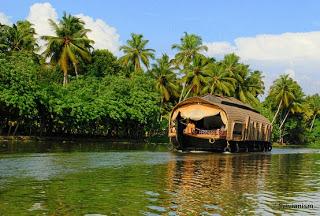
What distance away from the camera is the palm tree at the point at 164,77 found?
6969cm

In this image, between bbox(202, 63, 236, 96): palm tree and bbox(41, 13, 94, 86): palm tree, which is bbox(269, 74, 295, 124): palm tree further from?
bbox(41, 13, 94, 86): palm tree

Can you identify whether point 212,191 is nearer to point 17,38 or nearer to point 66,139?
point 66,139

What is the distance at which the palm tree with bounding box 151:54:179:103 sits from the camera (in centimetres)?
6969

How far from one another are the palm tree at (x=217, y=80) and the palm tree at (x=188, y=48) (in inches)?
110

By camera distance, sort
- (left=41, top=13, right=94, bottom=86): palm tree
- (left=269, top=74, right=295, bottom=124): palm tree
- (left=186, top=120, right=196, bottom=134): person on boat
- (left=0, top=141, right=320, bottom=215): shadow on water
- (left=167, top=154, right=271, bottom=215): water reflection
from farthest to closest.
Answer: (left=269, top=74, right=295, bottom=124): palm tree, (left=41, top=13, right=94, bottom=86): palm tree, (left=186, top=120, right=196, bottom=134): person on boat, (left=167, top=154, right=271, bottom=215): water reflection, (left=0, top=141, right=320, bottom=215): shadow on water

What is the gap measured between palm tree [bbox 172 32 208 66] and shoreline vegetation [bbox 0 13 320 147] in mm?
137

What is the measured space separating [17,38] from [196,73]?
2327 cm

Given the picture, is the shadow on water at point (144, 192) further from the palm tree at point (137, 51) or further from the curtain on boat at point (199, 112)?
the palm tree at point (137, 51)

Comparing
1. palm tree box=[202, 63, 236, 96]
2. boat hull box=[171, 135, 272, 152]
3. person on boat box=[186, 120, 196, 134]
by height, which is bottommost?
boat hull box=[171, 135, 272, 152]

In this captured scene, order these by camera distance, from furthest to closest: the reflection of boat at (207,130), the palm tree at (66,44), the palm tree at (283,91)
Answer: the palm tree at (283,91) < the palm tree at (66,44) < the reflection of boat at (207,130)

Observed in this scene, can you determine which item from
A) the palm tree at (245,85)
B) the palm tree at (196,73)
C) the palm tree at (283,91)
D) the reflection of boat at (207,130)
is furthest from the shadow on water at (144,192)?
the palm tree at (283,91)

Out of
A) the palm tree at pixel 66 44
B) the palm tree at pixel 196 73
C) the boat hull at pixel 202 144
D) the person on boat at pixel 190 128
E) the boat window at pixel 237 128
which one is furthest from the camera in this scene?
the palm tree at pixel 196 73

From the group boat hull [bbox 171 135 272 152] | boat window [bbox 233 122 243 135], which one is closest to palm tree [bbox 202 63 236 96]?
boat window [bbox 233 122 243 135]

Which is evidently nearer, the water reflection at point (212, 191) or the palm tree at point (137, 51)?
the water reflection at point (212, 191)
